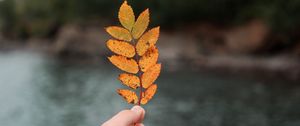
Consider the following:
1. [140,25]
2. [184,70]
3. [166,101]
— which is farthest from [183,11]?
[140,25]

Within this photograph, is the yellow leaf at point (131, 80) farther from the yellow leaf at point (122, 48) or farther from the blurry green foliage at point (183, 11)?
the blurry green foliage at point (183, 11)

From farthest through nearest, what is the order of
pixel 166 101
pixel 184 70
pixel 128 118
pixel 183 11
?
pixel 183 11
pixel 184 70
pixel 166 101
pixel 128 118

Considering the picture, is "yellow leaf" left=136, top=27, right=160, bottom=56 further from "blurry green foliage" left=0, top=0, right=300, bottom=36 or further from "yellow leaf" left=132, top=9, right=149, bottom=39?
"blurry green foliage" left=0, top=0, right=300, bottom=36

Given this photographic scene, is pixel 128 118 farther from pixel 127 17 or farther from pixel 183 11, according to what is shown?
pixel 183 11

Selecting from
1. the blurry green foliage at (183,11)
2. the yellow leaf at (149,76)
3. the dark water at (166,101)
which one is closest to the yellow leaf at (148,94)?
the yellow leaf at (149,76)

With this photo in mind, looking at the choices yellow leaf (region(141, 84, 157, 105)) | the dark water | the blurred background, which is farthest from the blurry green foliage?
yellow leaf (region(141, 84, 157, 105))

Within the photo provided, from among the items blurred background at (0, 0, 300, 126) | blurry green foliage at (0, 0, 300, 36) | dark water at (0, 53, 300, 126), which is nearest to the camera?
dark water at (0, 53, 300, 126)

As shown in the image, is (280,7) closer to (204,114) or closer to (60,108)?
(204,114)
